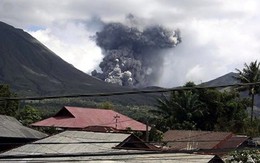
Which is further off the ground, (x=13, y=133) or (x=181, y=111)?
(x=181, y=111)

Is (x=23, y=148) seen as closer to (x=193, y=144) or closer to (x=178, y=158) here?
(x=178, y=158)

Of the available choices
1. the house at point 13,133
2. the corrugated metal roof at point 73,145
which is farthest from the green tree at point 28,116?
the corrugated metal roof at point 73,145

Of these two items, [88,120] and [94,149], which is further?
[88,120]

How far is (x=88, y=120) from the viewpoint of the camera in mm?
49969

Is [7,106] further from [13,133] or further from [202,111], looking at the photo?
[13,133]

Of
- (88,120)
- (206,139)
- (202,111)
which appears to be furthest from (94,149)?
(202,111)

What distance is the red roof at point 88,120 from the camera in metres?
48.9

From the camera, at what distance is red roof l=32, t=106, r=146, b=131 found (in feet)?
161

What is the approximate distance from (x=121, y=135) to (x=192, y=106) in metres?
33.0

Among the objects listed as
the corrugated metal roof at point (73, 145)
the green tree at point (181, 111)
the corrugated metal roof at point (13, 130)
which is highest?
the green tree at point (181, 111)

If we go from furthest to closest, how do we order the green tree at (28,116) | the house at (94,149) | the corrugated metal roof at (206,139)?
1. the green tree at (28,116)
2. the corrugated metal roof at (206,139)
3. the house at (94,149)

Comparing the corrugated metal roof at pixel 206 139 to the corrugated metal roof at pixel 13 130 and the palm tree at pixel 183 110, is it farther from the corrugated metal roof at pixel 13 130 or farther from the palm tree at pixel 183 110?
the corrugated metal roof at pixel 13 130

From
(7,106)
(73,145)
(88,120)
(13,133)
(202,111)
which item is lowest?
(73,145)

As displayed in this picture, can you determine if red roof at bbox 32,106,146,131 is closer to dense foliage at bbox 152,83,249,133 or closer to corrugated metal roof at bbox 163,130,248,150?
dense foliage at bbox 152,83,249,133
